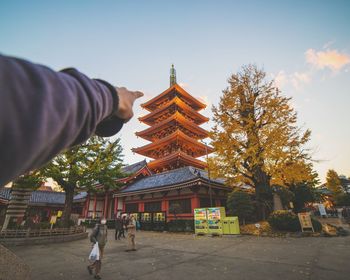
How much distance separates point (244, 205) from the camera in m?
13.1

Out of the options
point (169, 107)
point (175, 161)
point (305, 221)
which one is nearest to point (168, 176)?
point (175, 161)

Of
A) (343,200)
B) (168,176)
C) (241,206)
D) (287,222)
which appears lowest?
(287,222)

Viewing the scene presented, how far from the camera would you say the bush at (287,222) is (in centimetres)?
1063

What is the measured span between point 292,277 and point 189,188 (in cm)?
1213

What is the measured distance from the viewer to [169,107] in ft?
96.0

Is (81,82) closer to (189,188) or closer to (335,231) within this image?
(335,231)

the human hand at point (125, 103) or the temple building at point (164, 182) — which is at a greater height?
the temple building at point (164, 182)

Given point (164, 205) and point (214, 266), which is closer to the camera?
point (214, 266)

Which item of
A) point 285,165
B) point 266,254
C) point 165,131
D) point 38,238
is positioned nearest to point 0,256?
point 266,254

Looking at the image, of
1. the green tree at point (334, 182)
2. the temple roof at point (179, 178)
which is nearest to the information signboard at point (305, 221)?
the temple roof at point (179, 178)

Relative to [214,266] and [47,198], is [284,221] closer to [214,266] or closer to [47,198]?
[214,266]

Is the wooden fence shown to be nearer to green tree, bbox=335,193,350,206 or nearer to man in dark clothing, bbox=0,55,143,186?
man in dark clothing, bbox=0,55,143,186

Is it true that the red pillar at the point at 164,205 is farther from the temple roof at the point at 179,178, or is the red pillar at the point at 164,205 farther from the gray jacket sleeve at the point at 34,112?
→ the gray jacket sleeve at the point at 34,112

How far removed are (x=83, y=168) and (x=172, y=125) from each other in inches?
677
